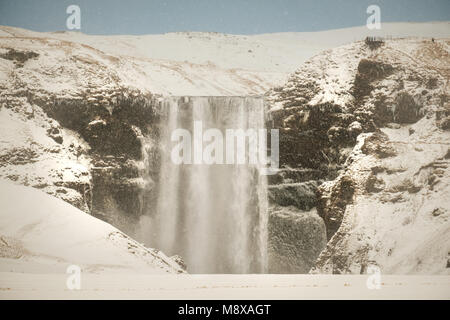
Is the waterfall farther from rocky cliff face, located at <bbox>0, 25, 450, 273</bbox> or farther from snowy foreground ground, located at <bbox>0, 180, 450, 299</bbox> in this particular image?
snowy foreground ground, located at <bbox>0, 180, 450, 299</bbox>

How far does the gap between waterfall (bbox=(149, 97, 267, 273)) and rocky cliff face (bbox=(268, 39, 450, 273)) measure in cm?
142

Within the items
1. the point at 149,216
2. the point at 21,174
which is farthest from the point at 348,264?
the point at 21,174

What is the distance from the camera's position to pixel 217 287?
10.4 metres

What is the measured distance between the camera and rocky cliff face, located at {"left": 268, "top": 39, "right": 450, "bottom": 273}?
1573 cm

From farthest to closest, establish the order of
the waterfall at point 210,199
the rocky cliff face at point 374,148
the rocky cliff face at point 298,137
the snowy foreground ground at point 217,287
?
the waterfall at point 210,199, the rocky cliff face at point 298,137, the rocky cliff face at point 374,148, the snowy foreground ground at point 217,287

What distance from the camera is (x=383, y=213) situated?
1705cm

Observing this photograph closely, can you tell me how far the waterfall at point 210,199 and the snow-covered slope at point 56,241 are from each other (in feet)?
25.4

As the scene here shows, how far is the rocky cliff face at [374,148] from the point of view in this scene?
15.7m

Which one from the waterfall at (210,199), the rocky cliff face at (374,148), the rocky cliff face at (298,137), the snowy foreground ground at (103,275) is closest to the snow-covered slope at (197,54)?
the rocky cliff face at (298,137)

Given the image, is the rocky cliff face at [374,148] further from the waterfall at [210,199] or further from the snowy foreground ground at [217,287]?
the snowy foreground ground at [217,287]

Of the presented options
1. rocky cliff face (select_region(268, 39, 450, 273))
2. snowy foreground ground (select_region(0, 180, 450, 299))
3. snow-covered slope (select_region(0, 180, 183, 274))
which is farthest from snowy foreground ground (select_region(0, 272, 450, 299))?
rocky cliff face (select_region(268, 39, 450, 273))

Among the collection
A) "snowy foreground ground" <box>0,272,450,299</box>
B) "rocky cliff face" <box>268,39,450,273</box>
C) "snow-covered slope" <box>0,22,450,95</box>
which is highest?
"snow-covered slope" <box>0,22,450,95</box>

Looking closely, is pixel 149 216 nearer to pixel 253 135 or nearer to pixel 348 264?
pixel 253 135
